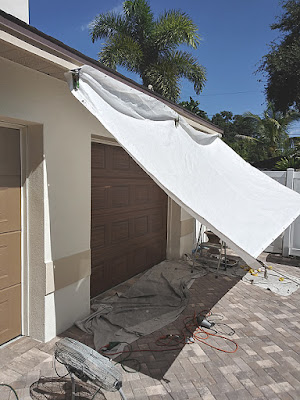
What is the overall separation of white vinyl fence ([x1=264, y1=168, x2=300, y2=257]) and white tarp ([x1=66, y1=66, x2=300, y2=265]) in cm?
381

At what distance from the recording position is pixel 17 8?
4.72 meters

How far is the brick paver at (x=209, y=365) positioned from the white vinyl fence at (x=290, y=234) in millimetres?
3548

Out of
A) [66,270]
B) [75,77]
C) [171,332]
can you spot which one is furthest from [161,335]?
[75,77]

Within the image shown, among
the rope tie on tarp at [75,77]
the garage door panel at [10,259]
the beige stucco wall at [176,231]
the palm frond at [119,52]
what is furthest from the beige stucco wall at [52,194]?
the palm frond at [119,52]

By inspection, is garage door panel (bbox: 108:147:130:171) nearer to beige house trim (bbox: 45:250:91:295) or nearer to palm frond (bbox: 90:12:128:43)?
beige house trim (bbox: 45:250:91:295)

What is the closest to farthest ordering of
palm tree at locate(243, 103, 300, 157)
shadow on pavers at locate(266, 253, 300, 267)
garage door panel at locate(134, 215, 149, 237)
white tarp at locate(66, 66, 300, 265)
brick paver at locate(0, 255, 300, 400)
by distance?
white tarp at locate(66, 66, 300, 265) → brick paver at locate(0, 255, 300, 400) → garage door panel at locate(134, 215, 149, 237) → shadow on pavers at locate(266, 253, 300, 267) → palm tree at locate(243, 103, 300, 157)

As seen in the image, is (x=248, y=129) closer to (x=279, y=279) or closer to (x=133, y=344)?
(x=279, y=279)

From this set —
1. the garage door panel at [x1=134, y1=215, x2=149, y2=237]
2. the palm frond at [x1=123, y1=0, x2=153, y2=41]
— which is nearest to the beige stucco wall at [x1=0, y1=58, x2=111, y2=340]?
the garage door panel at [x1=134, y1=215, x2=149, y2=237]

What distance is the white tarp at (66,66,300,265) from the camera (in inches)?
96.0

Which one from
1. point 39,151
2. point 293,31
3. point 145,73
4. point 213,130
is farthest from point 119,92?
point 293,31

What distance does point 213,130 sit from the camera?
7125 millimetres

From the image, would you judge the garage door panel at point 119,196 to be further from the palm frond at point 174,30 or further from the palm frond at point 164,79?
the palm frond at point 174,30

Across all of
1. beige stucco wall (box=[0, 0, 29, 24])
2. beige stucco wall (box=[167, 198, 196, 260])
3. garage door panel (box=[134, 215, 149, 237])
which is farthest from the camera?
beige stucco wall (box=[167, 198, 196, 260])

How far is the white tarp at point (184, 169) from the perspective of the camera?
8.00 ft
